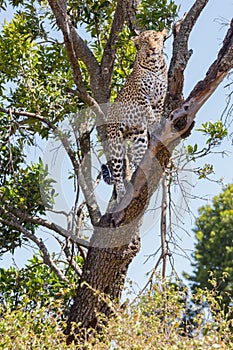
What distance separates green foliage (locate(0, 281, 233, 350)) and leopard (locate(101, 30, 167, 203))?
67.6 inches

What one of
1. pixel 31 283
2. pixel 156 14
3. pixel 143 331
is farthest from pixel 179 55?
pixel 31 283

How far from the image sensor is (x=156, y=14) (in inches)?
296

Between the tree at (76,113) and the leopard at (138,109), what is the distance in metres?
0.20

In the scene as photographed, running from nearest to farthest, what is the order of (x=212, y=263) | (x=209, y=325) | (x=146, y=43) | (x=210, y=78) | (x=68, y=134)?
(x=209, y=325) < (x=210, y=78) < (x=146, y=43) < (x=68, y=134) < (x=212, y=263)

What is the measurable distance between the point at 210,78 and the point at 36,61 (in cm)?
279

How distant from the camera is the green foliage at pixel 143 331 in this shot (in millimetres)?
4617

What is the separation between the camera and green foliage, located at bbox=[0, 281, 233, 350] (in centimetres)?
462

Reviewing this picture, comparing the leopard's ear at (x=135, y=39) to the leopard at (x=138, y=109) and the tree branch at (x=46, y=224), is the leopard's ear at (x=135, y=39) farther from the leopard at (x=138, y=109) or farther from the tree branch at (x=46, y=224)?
the tree branch at (x=46, y=224)

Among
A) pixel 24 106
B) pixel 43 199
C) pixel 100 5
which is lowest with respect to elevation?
pixel 43 199

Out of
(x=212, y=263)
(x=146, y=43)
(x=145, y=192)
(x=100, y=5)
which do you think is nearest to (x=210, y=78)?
(x=145, y=192)

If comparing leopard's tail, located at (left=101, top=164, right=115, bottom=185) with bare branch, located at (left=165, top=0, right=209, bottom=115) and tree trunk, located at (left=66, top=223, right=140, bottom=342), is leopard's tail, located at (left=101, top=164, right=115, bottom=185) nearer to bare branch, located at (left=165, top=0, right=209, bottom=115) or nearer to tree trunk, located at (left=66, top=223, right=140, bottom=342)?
tree trunk, located at (left=66, top=223, right=140, bottom=342)

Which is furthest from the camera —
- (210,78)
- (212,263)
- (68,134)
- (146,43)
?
(212,263)

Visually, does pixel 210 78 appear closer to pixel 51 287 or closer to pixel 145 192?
pixel 145 192

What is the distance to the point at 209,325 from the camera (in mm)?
5023
